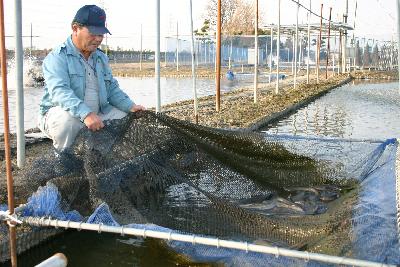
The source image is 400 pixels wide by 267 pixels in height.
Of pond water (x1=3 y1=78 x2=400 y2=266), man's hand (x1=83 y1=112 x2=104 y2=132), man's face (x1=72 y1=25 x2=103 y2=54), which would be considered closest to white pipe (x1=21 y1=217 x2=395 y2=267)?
pond water (x1=3 y1=78 x2=400 y2=266)

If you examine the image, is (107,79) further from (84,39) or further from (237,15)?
(237,15)

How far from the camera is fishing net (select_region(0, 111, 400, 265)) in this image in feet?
10.3

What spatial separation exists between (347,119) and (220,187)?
322 inches

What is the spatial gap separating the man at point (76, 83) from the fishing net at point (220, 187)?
6.9 inches

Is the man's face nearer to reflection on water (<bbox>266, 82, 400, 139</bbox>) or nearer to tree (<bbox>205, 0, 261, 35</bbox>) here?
reflection on water (<bbox>266, 82, 400, 139</bbox>)

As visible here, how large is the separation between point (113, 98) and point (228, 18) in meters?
51.1

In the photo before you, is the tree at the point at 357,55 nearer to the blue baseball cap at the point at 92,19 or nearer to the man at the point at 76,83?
the man at the point at 76,83

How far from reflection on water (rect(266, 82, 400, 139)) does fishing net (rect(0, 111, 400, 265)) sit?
4.57m

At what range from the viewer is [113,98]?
473 centimetres

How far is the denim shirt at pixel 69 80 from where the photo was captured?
381 cm

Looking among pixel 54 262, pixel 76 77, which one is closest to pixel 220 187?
pixel 76 77

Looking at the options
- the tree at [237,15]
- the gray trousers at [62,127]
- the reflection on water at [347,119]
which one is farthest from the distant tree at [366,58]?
the gray trousers at [62,127]

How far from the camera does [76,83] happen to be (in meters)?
4.19

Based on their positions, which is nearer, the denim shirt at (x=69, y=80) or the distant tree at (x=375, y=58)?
the denim shirt at (x=69, y=80)
